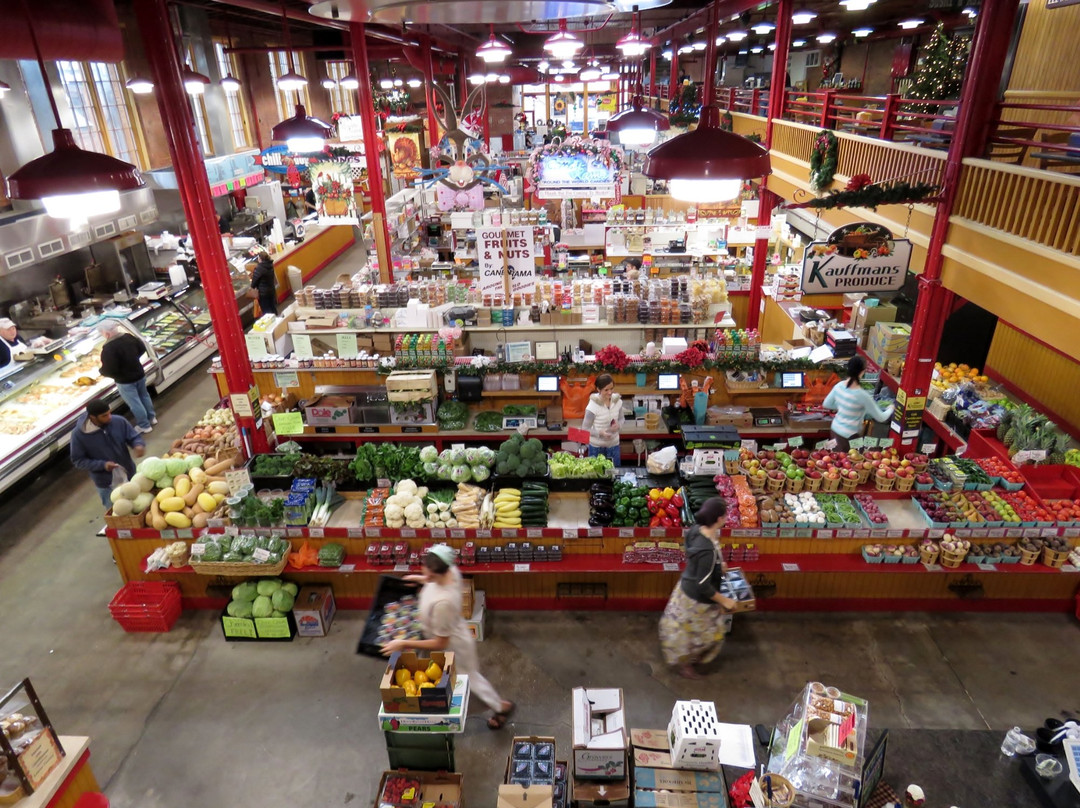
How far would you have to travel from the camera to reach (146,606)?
643 centimetres

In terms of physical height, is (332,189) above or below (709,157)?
below

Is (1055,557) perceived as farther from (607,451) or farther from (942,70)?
(942,70)

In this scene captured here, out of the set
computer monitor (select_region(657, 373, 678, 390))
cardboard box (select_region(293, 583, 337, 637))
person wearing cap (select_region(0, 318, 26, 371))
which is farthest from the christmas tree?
person wearing cap (select_region(0, 318, 26, 371))

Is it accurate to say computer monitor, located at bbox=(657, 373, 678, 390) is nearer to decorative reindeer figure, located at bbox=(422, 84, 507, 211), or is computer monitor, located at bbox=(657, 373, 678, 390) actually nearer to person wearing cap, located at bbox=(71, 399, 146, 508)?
decorative reindeer figure, located at bbox=(422, 84, 507, 211)

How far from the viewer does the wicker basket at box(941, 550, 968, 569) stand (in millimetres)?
5996

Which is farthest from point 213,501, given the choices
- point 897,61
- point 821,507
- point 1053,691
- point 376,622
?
point 897,61

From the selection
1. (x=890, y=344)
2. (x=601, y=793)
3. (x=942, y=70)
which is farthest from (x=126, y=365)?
(x=942, y=70)

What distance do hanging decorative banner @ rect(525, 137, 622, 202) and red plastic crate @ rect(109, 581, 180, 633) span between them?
824 cm

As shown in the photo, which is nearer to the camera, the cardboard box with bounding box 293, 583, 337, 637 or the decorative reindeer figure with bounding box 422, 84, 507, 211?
the cardboard box with bounding box 293, 583, 337, 637

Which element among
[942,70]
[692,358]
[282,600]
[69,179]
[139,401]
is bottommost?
[282,600]

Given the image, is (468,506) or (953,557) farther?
(468,506)

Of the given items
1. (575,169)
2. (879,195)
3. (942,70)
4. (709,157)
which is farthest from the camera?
(575,169)

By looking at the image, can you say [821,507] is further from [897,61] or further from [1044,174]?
A: [897,61]

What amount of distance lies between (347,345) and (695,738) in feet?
20.9
